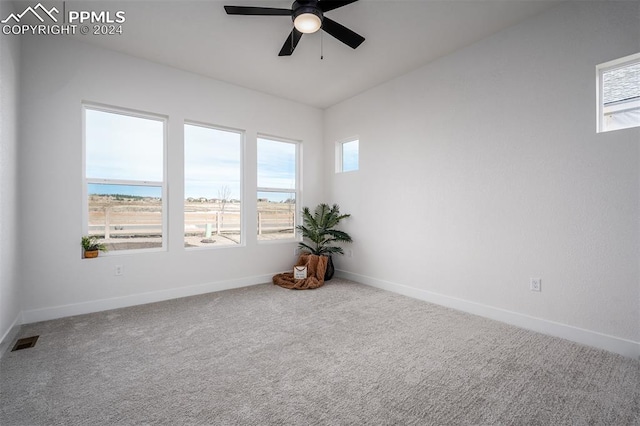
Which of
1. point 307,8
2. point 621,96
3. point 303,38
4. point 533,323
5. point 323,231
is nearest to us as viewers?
point 307,8

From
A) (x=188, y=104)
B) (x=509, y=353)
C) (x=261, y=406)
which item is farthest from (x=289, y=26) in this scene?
(x=509, y=353)

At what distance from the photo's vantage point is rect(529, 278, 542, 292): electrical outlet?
268cm

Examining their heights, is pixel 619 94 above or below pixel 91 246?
above

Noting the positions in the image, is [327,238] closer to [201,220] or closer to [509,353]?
[201,220]

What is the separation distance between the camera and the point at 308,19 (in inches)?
87.8

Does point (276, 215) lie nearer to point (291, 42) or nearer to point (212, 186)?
point (212, 186)


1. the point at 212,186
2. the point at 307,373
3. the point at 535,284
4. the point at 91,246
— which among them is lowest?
the point at 307,373

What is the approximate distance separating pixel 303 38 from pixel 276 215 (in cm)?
257

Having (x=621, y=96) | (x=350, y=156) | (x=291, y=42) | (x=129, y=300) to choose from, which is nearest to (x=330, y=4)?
(x=291, y=42)

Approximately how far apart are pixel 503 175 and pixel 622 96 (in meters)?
1.00

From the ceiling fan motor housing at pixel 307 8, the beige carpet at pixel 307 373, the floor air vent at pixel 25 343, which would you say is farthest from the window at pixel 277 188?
the floor air vent at pixel 25 343

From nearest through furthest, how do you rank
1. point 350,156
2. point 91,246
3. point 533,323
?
point 533,323
point 91,246
point 350,156

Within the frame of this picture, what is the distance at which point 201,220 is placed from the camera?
3990 millimetres

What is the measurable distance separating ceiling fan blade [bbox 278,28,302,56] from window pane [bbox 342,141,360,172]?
1.99 m
